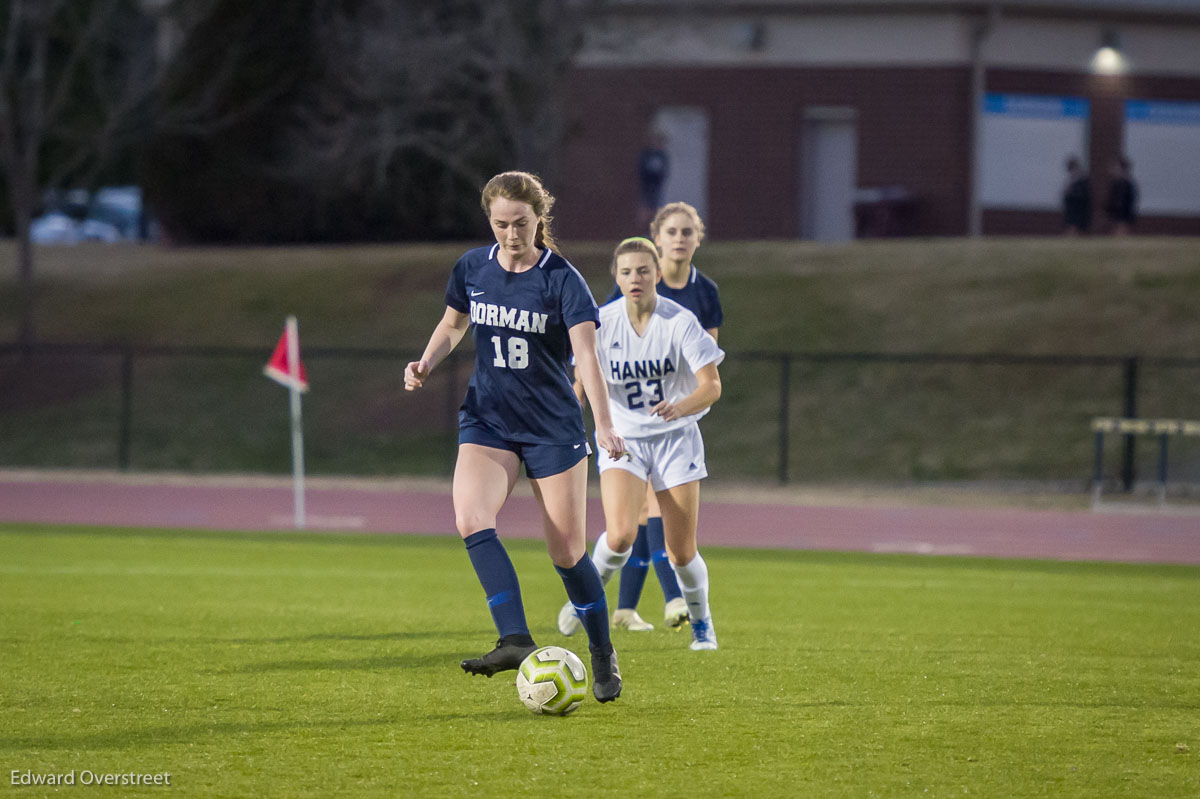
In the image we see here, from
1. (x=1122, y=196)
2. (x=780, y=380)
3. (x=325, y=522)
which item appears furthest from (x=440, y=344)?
(x=1122, y=196)

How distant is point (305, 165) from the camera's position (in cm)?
3145

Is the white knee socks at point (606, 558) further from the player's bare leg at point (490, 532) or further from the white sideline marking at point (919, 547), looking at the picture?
the white sideline marking at point (919, 547)

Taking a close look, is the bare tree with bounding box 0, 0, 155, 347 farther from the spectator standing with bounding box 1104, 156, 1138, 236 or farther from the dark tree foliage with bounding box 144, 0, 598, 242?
the spectator standing with bounding box 1104, 156, 1138, 236

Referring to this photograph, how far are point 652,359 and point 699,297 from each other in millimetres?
1124

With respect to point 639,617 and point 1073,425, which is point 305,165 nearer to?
point 1073,425

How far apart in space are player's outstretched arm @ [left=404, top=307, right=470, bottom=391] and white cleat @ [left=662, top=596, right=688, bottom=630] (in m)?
2.91

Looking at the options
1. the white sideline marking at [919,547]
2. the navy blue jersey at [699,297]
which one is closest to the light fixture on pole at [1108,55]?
the white sideline marking at [919,547]

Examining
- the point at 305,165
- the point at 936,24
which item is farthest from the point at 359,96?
the point at 936,24

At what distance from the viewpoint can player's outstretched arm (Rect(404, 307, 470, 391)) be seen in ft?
23.5

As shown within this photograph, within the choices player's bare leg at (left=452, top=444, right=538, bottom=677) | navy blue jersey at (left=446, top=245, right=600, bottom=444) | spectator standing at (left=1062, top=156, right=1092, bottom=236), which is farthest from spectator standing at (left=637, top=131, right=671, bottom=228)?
player's bare leg at (left=452, top=444, right=538, bottom=677)

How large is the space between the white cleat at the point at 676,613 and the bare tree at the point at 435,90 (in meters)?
19.3

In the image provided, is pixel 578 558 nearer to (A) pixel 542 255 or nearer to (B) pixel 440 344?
(B) pixel 440 344

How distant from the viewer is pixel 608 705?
23.9ft

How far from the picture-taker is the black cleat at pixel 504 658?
692 centimetres
